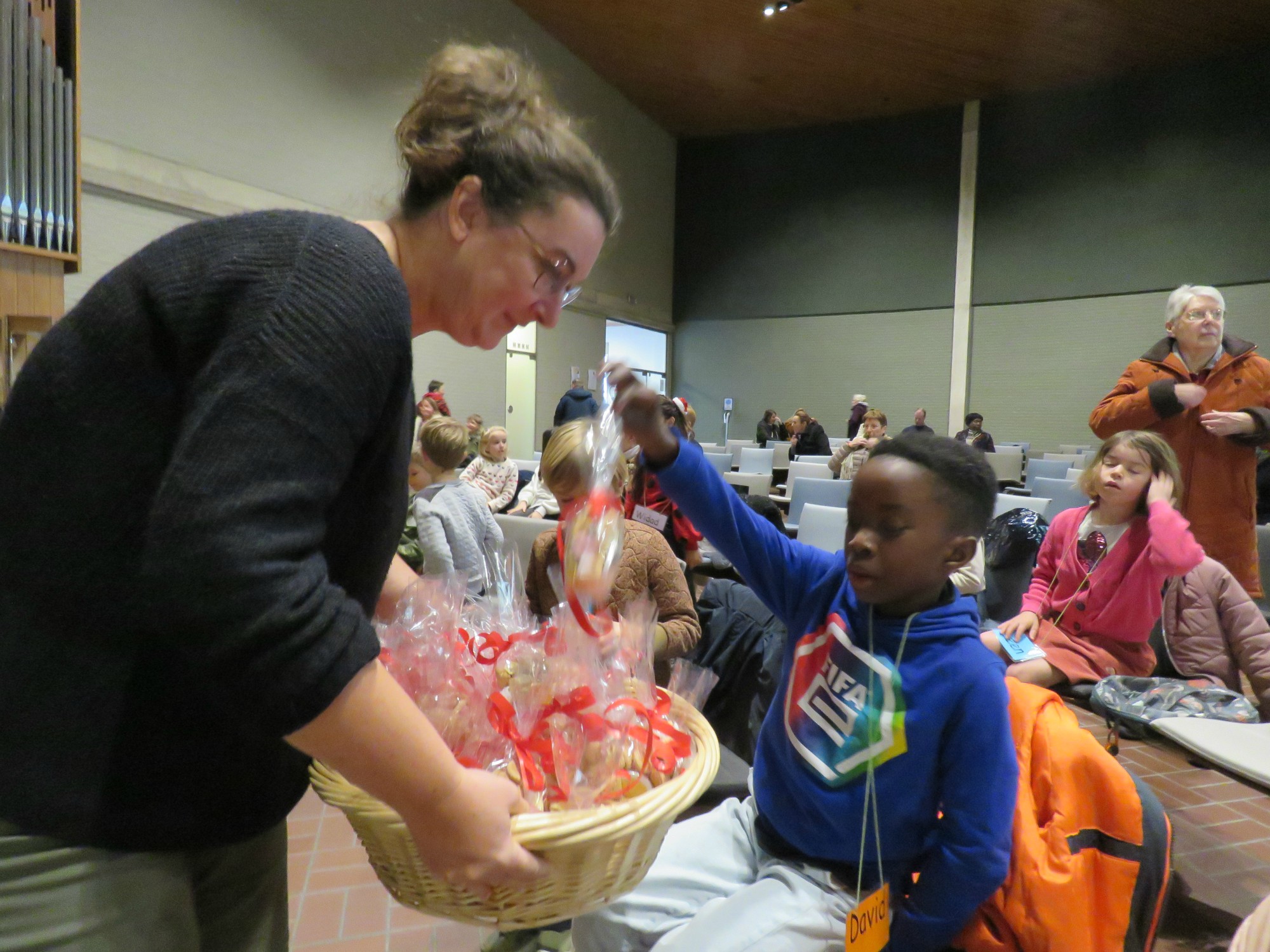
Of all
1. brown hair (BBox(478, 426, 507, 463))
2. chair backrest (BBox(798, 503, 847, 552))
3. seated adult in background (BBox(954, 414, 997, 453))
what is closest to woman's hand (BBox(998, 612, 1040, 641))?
chair backrest (BBox(798, 503, 847, 552))

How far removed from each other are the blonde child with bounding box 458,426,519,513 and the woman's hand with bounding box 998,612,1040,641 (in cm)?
346

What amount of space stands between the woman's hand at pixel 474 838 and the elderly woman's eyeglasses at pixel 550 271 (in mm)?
540

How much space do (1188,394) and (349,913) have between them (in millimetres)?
3432

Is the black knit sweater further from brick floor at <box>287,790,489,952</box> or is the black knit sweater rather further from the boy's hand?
brick floor at <box>287,790,489,952</box>

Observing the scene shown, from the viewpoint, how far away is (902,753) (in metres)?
1.28

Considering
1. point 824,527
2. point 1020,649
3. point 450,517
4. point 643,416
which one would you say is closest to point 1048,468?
point 824,527

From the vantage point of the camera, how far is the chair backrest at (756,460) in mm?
8812

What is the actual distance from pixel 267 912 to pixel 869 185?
1580cm

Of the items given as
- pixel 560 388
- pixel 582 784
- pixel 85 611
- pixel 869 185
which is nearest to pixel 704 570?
pixel 582 784

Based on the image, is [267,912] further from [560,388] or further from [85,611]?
[560,388]

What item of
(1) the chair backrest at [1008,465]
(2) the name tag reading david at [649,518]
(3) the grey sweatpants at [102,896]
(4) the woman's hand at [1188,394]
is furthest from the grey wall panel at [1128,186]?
(3) the grey sweatpants at [102,896]

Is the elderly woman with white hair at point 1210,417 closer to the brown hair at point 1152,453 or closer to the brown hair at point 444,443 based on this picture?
the brown hair at point 1152,453

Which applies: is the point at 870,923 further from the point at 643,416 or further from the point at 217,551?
the point at 217,551

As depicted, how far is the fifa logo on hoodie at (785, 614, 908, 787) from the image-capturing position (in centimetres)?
129
